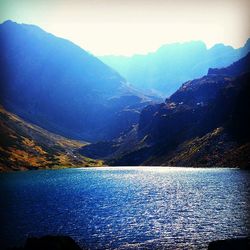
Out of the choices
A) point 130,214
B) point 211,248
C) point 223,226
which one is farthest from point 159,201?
point 211,248

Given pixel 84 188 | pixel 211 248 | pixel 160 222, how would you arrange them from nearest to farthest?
pixel 211 248 < pixel 160 222 < pixel 84 188

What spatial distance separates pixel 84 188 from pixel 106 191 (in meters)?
19.7

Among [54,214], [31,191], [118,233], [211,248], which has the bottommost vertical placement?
[31,191]

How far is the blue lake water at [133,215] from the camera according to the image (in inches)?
3342

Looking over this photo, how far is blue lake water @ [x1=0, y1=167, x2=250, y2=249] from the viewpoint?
278ft

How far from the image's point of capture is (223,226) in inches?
3634

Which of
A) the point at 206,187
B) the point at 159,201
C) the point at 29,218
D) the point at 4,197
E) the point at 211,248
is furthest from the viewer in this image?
the point at 206,187

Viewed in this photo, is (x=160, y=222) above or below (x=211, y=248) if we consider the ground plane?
below

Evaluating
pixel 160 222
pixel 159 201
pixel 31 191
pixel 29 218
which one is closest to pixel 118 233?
pixel 160 222

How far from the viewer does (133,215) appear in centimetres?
11388

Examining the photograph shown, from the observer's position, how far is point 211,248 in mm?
59812

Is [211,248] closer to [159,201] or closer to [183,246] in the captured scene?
[183,246]

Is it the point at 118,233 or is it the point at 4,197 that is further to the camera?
the point at 4,197

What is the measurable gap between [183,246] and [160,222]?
82.8 ft
